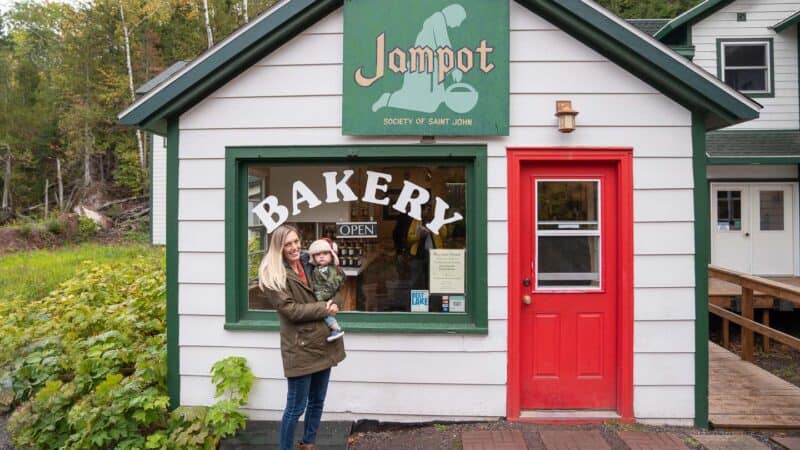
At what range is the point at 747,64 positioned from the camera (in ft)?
37.8

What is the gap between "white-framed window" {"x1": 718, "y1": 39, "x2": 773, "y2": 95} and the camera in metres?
11.4

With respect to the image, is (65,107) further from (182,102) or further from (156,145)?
(182,102)

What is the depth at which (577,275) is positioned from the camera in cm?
452

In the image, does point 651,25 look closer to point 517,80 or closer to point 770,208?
point 770,208

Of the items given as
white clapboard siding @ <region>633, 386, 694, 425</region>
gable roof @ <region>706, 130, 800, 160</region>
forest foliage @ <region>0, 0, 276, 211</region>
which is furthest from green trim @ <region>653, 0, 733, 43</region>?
forest foliage @ <region>0, 0, 276, 211</region>

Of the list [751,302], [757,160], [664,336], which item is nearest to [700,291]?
[664,336]

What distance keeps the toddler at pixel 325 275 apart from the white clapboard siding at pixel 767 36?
35.5 feet

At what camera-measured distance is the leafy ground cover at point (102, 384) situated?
4.11 m

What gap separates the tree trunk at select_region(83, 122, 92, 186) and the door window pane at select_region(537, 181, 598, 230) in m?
24.9

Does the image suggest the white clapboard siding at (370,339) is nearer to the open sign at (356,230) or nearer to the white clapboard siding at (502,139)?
the open sign at (356,230)

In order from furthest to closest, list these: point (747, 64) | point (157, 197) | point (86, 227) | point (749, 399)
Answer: point (86, 227) < point (157, 197) < point (747, 64) < point (749, 399)

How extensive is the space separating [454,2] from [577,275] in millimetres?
2462

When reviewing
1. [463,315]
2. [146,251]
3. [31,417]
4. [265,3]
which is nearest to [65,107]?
[265,3]

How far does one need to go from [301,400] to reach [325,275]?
0.85 metres
